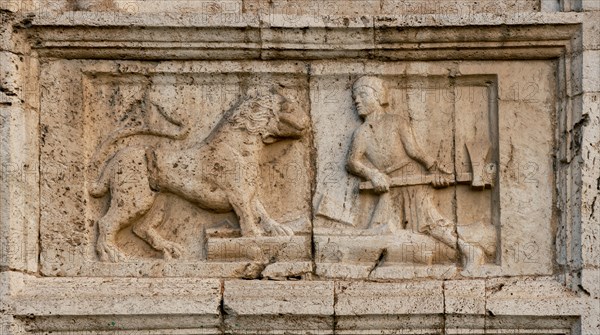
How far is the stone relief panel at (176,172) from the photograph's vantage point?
344 inches

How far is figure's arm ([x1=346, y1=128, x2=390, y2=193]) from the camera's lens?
28.7 feet

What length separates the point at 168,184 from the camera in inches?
347

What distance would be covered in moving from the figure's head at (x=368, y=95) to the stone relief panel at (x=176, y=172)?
1.12 feet

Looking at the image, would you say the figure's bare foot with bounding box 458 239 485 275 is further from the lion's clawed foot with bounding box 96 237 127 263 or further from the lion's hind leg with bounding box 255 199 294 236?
the lion's clawed foot with bounding box 96 237 127 263

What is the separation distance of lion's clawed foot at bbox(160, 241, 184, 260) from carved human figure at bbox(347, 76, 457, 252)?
116cm

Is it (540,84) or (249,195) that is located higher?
(540,84)

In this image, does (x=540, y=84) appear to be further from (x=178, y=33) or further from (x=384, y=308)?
(x=178, y=33)

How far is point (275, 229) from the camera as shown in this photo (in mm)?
8742

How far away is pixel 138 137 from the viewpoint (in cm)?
893

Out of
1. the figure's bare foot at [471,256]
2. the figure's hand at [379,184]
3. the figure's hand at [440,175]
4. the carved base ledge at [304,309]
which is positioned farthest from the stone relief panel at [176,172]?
the figure's bare foot at [471,256]

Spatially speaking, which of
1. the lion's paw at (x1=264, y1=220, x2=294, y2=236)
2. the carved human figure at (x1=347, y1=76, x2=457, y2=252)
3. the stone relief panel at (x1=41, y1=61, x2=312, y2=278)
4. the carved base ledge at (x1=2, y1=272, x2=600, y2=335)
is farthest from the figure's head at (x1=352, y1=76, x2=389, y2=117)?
the carved base ledge at (x1=2, y1=272, x2=600, y2=335)

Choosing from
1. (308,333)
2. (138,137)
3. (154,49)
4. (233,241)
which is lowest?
(308,333)

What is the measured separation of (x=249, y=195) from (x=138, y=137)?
0.80 meters

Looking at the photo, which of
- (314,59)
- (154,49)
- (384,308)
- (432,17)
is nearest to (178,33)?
(154,49)
